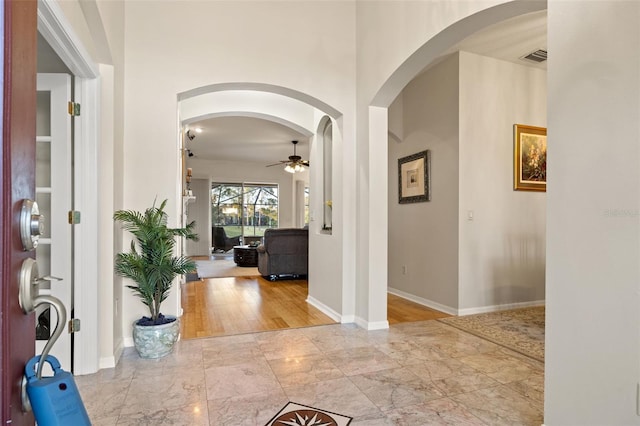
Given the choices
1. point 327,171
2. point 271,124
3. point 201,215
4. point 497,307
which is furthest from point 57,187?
point 201,215

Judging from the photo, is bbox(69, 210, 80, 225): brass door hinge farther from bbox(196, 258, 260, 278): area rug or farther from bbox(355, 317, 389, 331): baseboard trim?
bbox(196, 258, 260, 278): area rug

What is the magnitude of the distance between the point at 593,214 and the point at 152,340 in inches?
113

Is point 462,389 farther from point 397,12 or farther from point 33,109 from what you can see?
point 397,12

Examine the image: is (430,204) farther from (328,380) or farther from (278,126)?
(278,126)

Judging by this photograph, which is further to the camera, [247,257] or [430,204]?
[247,257]

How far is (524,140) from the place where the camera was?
15.1 feet

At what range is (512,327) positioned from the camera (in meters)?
3.75

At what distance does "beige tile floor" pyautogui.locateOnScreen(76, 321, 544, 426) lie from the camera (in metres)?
2.06

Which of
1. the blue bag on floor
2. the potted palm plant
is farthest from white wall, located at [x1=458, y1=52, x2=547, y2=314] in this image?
the blue bag on floor

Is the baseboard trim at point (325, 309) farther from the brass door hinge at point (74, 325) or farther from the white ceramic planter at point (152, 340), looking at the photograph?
the brass door hinge at point (74, 325)

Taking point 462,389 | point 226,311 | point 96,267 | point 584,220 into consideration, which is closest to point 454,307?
point 462,389

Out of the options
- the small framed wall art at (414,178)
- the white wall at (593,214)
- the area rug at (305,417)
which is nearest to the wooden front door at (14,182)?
the area rug at (305,417)

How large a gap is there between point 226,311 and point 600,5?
4.16 metres

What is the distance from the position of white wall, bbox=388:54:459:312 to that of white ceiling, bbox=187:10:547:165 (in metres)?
0.53
